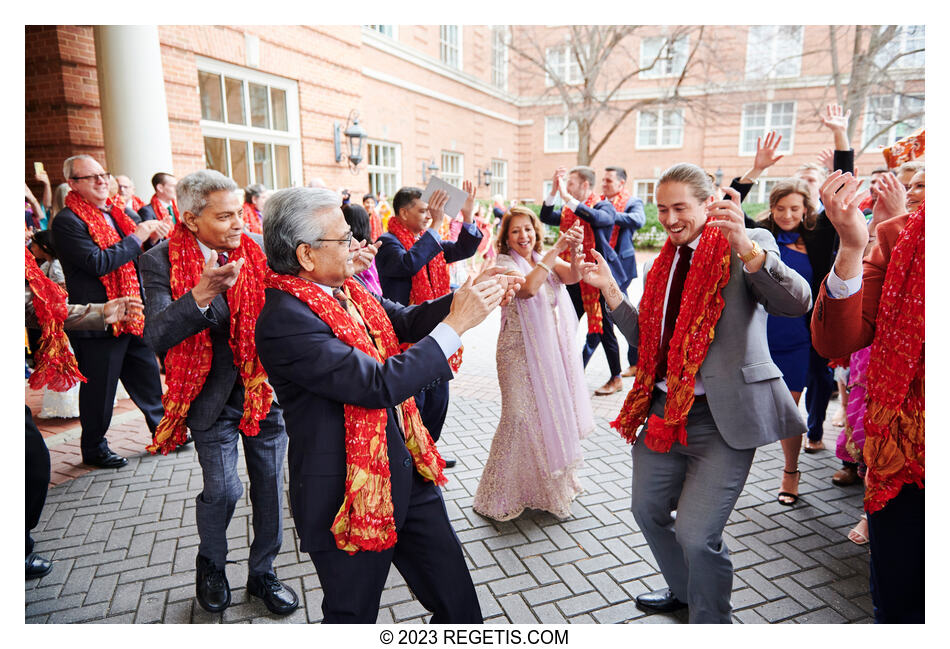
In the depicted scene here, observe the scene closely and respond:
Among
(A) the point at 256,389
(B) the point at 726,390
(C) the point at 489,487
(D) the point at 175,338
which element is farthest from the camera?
(C) the point at 489,487

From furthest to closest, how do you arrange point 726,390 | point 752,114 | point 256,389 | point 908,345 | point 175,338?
point 752,114
point 256,389
point 175,338
point 726,390
point 908,345

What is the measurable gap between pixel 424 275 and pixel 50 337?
2382 mm

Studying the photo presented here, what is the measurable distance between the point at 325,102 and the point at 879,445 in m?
11.9

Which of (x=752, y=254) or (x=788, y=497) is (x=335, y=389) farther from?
(x=788, y=497)

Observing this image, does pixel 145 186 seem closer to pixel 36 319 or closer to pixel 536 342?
pixel 36 319

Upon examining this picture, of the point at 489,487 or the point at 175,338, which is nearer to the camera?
the point at 175,338

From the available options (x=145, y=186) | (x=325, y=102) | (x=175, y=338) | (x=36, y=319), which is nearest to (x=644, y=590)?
(x=175, y=338)

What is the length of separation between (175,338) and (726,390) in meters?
2.25

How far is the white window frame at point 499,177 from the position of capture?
24136mm

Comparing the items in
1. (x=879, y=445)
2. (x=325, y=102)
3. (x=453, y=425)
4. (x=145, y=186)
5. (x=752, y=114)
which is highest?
(x=752, y=114)

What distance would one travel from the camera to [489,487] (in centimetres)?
346

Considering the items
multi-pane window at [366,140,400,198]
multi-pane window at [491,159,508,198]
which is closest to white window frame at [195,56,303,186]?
multi-pane window at [366,140,400,198]

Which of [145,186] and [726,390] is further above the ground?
[145,186]

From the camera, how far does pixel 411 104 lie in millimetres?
17734
